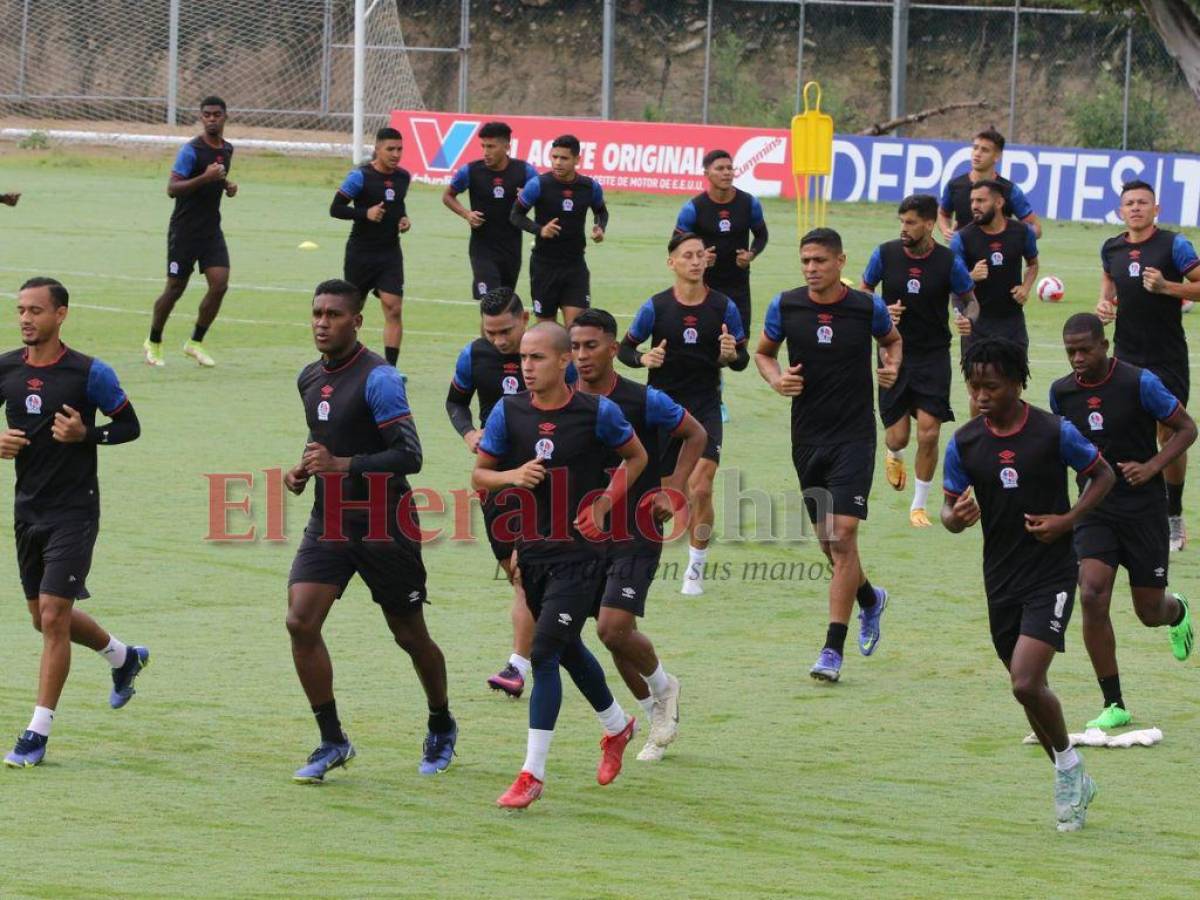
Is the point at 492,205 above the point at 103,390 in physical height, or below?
above

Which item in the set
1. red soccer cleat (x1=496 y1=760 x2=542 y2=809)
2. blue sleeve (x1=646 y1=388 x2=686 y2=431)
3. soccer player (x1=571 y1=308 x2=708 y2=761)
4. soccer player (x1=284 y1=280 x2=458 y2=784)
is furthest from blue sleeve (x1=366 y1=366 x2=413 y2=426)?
red soccer cleat (x1=496 y1=760 x2=542 y2=809)

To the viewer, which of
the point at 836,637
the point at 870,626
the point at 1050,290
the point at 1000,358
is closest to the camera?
the point at 1000,358

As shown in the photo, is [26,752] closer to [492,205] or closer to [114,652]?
[114,652]

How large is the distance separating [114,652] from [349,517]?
66.1 inches

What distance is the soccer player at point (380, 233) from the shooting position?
20406mm

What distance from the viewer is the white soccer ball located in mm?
27500

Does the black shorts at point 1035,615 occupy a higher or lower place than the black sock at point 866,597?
higher

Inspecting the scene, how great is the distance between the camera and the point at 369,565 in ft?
30.2

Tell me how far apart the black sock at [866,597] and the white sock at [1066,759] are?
3.28 metres

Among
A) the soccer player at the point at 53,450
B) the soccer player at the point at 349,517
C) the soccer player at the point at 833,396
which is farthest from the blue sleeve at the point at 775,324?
the soccer player at the point at 53,450

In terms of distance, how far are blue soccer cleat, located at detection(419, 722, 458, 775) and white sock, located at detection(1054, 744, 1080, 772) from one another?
2.65 meters

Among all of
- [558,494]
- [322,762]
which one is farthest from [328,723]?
[558,494]

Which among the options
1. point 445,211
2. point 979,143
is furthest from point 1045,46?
point 979,143

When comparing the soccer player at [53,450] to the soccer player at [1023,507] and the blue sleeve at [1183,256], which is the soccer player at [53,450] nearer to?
the soccer player at [1023,507]
